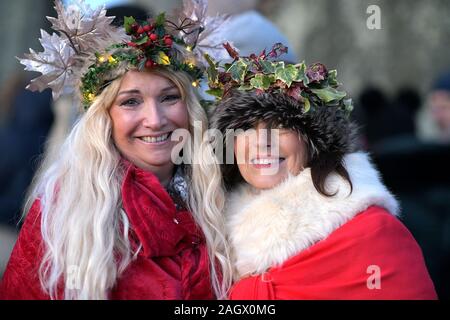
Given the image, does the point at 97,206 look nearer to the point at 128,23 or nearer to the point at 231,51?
the point at 128,23

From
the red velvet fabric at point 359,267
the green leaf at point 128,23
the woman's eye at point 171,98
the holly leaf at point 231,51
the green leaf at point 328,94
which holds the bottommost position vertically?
the red velvet fabric at point 359,267

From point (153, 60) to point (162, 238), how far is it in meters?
0.88

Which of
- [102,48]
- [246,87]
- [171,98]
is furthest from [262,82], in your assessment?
[102,48]

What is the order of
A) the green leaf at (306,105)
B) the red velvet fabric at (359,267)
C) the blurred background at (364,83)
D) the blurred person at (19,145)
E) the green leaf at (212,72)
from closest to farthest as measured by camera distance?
the red velvet fabric at (359,267) < the green leaf at (306,105) < the green leaf at (212,72) < the blurred background at (364,83) < the blurred person at (19,145)

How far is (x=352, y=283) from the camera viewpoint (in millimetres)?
3256

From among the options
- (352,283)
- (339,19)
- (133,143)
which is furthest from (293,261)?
(339,19)

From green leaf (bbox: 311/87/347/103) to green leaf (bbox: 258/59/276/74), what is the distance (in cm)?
23

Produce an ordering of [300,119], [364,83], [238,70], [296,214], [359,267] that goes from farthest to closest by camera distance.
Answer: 1. [364,83]
2. [238,70]
3. [300,119]
4. [296,214]
5. [359,267]

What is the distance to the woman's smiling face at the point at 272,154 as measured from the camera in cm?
352

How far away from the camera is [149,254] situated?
3367 millimetres

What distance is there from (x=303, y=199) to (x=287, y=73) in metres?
0.62

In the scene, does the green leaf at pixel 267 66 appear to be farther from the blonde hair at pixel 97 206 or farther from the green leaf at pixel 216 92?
the blonde hair at pixel 97 206

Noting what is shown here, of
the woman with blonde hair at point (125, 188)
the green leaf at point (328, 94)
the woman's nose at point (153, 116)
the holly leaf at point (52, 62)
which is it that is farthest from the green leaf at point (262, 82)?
the holly leaf at point (52, 62)

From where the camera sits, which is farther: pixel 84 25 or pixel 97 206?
pixel 84 25
